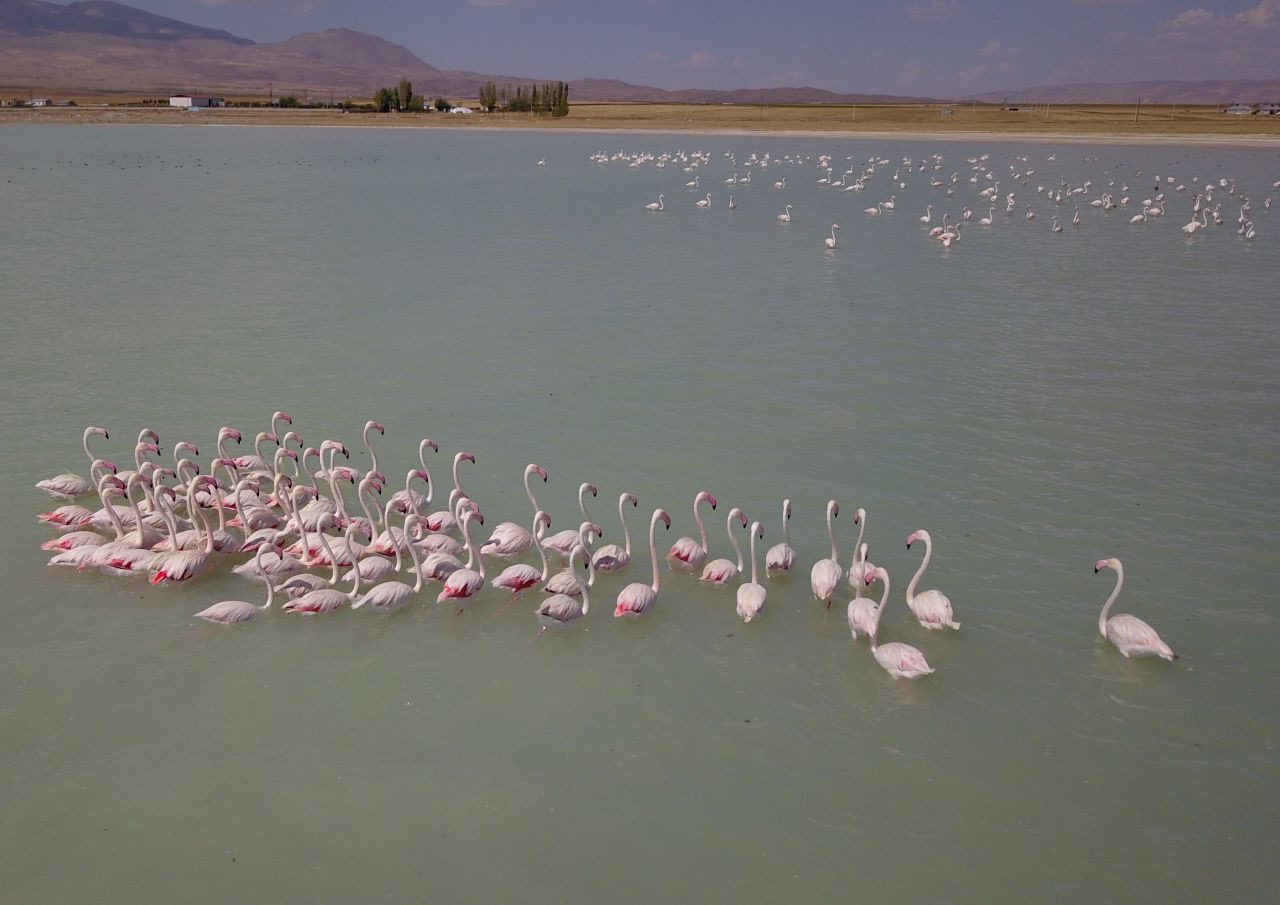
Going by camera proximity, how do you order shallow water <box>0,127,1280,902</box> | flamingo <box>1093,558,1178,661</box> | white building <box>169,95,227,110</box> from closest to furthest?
shallow water <box>0,127,1280,902</box>
flamingo <box>1093,558,1178,661</box>
white building <box>169,95,227,110</box>

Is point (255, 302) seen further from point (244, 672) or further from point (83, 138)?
point (83, 138)

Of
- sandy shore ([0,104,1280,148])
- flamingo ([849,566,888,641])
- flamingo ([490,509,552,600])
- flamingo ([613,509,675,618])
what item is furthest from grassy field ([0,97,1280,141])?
flamingo ([490,509,552,600])

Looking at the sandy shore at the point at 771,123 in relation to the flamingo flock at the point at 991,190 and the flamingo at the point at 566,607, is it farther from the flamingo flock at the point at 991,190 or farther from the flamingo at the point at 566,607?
the flamingo at the point at 566,607

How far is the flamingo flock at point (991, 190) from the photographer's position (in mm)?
32000

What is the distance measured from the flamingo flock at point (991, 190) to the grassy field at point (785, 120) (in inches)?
1027

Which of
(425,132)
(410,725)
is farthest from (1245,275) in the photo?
(425,132)

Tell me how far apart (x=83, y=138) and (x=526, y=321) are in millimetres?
73655

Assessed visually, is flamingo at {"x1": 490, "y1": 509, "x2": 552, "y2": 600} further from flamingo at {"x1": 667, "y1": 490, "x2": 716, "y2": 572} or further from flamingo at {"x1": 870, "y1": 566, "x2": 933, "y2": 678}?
flamingo at {"x1": 870, "y1": 566, "x2": 933, "y2": 678}

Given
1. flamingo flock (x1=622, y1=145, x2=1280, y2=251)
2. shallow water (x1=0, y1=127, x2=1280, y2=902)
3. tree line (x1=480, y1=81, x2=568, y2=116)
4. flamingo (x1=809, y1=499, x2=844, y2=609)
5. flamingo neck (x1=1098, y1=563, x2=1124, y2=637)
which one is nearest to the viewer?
shallow water (x1=0, y1=127, x2=1280, y2=902)

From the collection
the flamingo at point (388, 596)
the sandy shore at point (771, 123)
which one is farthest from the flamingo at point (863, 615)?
the sandy shore at point (771, 123)

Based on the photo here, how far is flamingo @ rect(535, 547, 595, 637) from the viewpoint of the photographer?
8117 millimetres

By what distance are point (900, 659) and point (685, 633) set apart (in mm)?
1794

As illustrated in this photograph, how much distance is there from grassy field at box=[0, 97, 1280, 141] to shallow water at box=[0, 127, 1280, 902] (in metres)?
69.1

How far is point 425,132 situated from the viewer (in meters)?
100
